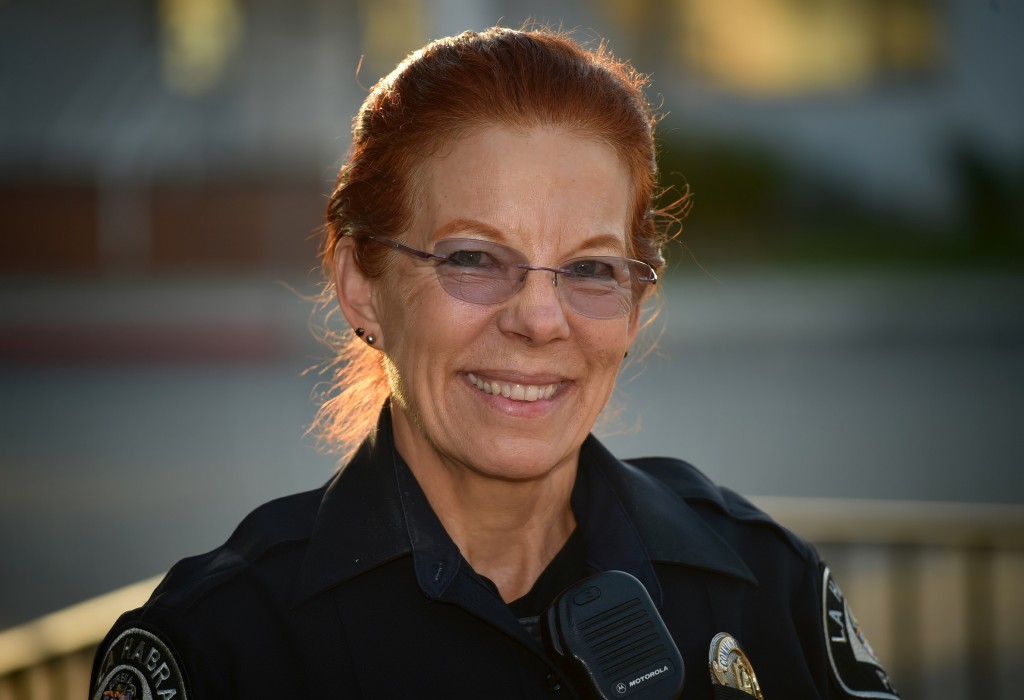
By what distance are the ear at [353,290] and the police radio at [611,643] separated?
75 centimetres

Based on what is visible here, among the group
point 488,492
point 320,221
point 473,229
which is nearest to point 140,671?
point 488,492

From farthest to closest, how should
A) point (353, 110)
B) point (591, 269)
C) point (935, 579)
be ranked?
point (353, 110), point (935, 579), point (591, 269)

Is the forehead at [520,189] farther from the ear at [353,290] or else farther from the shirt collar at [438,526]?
the shirt collar at [438,526]

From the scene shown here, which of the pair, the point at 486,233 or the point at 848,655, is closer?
the point at 486,233

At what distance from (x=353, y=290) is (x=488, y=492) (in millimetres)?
516

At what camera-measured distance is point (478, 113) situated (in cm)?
224

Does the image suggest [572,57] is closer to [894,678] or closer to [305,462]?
[894,678]

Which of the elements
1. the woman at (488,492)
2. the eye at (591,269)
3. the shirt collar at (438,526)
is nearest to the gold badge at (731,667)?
the woman at (488,492)

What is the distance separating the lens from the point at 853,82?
72.3ft

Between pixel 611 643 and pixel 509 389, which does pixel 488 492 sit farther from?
pixel 611 643

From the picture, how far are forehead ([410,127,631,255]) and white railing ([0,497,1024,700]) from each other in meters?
2.23

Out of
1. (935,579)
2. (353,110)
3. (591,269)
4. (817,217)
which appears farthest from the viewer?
(817,217)

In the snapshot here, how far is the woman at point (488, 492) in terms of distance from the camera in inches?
82.4

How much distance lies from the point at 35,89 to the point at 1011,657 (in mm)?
18956
